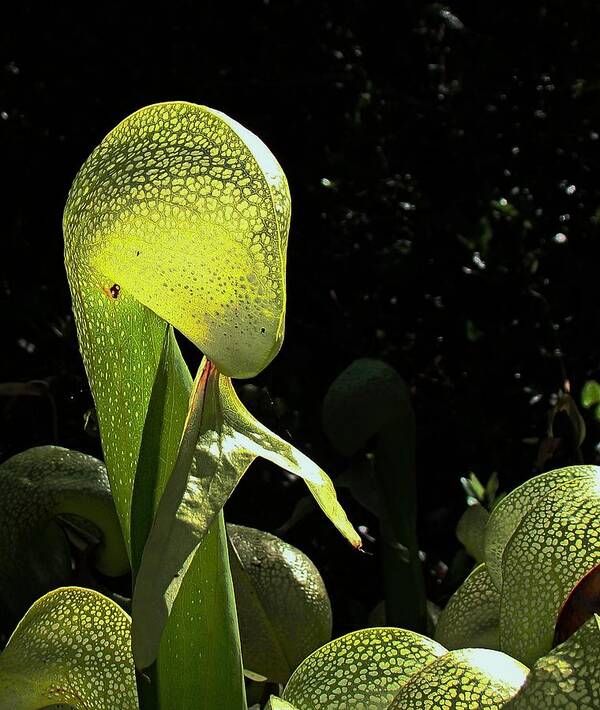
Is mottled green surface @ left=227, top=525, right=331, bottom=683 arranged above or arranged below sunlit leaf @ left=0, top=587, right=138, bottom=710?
below

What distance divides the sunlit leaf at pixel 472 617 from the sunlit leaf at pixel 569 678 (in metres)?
0.11

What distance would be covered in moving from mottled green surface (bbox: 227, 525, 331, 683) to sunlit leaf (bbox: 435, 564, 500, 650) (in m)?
0.06

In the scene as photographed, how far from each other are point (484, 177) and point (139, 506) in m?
0.84

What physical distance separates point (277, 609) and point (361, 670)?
13cm

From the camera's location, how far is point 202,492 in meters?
0.19

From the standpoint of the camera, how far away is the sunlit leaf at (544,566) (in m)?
0.22

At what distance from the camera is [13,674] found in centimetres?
23

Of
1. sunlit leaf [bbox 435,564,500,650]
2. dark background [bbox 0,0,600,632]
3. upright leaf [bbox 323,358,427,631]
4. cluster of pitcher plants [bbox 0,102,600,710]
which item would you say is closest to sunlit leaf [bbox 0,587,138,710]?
cluster of pitcher plants [bbox 0,102,600,710]

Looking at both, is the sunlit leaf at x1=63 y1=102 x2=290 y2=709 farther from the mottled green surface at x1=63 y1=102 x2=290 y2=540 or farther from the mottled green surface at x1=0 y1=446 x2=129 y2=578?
the mottled green surface at x1=0 y1=446 x2=129 y2=578

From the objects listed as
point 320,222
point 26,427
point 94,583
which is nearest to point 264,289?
point 94,583

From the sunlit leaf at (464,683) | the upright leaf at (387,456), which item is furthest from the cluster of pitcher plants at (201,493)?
the upright leaf at (387,456)

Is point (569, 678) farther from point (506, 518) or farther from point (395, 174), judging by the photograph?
A: point (395, 174)

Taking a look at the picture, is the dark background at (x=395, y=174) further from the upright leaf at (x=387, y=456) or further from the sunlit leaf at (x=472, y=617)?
the sunlit leaf at (x=472, y=617)

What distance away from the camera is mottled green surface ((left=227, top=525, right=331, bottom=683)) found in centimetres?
33
